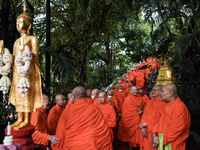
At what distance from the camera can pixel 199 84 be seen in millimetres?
7785

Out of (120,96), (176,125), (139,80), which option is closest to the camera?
(176,125)

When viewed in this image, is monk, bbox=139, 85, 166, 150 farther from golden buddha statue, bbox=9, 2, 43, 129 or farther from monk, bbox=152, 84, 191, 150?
golden buddha statue, bbox=9, 2, 43, 129

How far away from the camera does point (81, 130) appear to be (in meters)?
3.10

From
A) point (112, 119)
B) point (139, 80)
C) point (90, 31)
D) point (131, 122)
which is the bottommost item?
point (131, 122)

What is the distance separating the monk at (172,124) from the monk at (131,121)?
201cm

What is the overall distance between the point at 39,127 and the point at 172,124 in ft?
7.20

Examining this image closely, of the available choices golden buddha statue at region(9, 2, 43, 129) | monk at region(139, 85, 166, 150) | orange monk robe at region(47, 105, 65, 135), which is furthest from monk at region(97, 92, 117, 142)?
golden buddha statue at region(9, 2, 43, 129)

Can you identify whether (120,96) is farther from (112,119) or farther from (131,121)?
(112,119)

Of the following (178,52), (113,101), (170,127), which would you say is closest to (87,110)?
(170,127)

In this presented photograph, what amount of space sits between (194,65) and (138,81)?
340 cm

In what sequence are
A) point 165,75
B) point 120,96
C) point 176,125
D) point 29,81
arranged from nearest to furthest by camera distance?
point 29,81 < point 176,125 < point 165,75 < point 120,96

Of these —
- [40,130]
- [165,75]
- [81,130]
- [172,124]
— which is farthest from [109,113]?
[165,75]

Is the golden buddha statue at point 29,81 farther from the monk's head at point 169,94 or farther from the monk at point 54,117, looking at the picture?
the monk's head at point 169,94

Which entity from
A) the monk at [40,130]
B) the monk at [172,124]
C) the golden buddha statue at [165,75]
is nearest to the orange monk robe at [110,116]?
the monk at [172,124]
